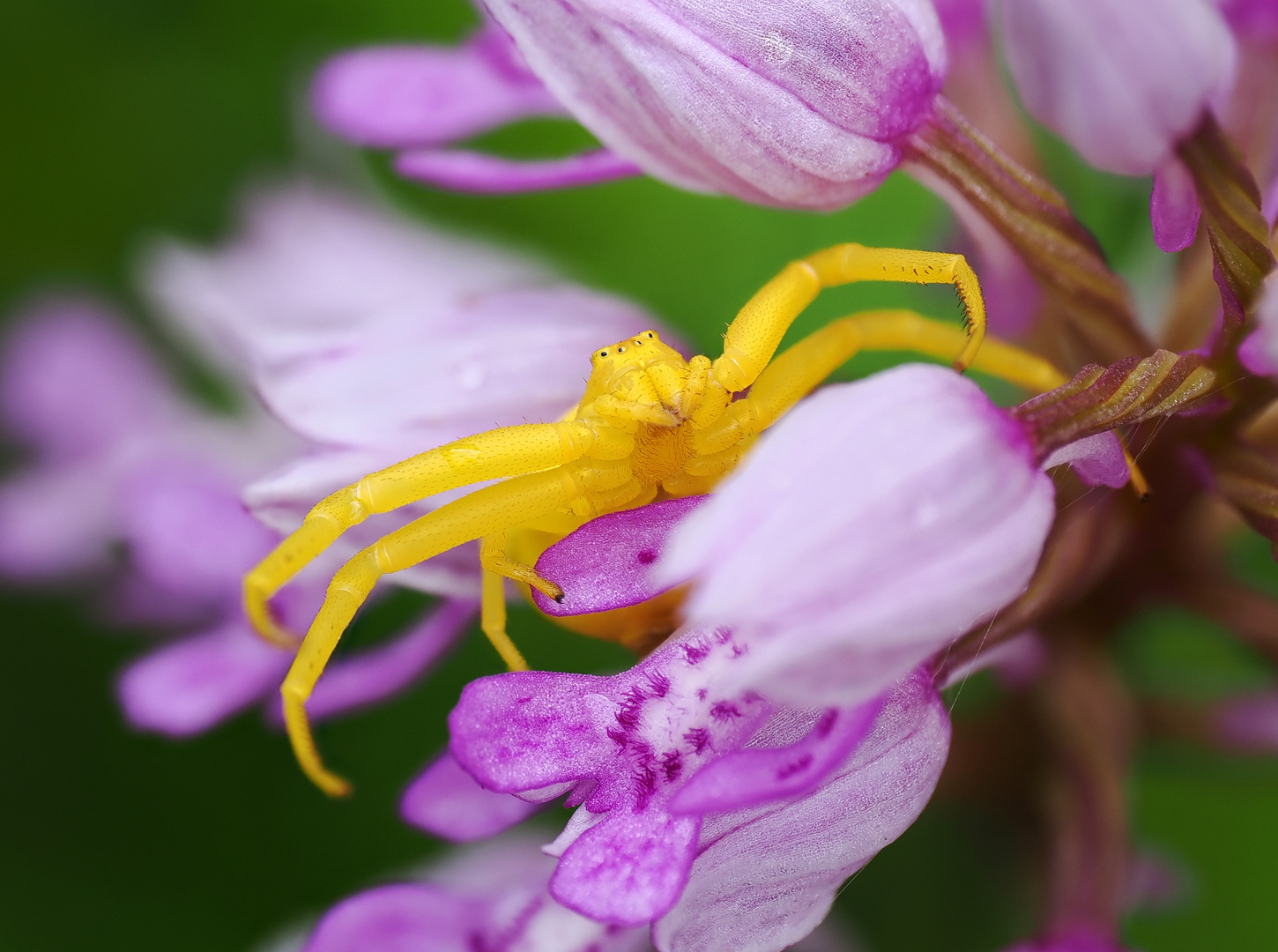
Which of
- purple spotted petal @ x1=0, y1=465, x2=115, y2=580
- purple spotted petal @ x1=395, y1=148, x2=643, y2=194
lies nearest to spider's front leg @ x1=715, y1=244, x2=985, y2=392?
purple spotted petal @ x1=395, y1=148, x2=643, y2=194

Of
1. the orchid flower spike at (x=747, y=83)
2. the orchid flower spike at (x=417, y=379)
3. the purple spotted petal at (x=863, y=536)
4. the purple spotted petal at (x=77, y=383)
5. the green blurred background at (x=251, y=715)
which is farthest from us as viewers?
the purple spotted petal at (x=77, y=383)

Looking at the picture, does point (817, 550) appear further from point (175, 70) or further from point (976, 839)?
point (175, 70)

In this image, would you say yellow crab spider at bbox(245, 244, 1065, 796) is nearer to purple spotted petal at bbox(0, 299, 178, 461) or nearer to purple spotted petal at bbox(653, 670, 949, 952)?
purple spotted petal at bbox(653, 670, 949, 952)

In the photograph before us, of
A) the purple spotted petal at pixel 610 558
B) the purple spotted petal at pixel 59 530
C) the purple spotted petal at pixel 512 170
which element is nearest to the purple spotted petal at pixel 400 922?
the purple spotted petal at pixel 610 558

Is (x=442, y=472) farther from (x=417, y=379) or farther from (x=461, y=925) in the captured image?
(x=461, y=925)

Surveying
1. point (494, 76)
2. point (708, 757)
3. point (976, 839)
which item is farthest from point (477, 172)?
point (976, 839)

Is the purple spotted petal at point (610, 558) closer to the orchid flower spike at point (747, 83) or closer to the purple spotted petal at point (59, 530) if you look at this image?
the orchid flower spike at point (747, 83)

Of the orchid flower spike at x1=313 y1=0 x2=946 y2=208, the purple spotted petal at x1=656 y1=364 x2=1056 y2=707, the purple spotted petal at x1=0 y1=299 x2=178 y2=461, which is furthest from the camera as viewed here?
the purple spotted petal at x1=0 y1=299 x2=178 y2=461

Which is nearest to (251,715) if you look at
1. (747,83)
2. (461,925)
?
(461,925)
